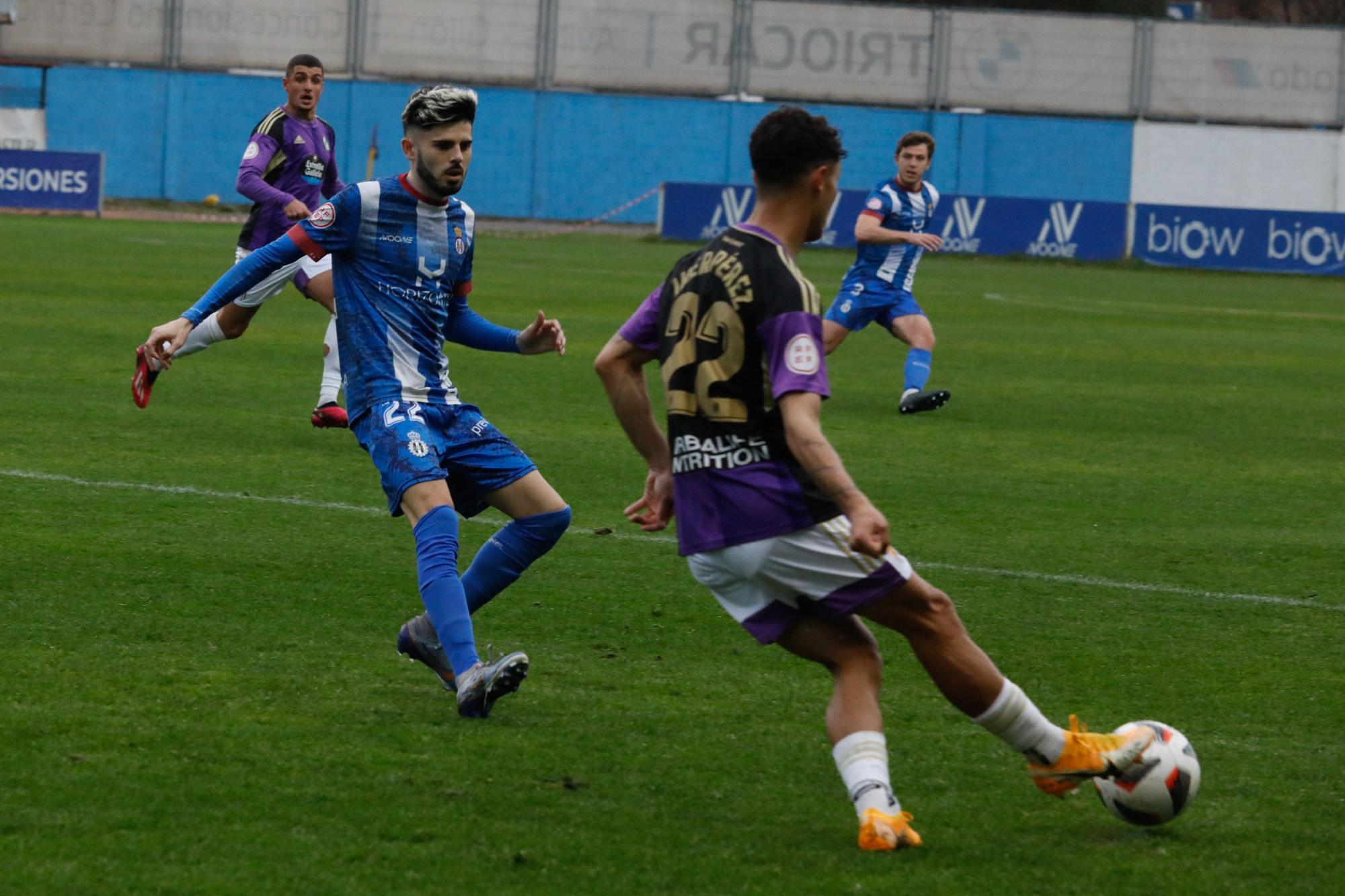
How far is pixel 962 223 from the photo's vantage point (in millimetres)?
36844

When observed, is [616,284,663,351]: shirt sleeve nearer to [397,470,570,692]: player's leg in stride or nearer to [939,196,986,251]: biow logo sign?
[397,470,570,692]: player's leg in stride

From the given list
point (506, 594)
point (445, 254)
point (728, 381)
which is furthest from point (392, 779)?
point (506, 594)

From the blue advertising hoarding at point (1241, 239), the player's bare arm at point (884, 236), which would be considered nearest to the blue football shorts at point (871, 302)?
the player's bare arm at point (884, 236)

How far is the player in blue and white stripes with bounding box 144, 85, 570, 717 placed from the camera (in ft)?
18.2

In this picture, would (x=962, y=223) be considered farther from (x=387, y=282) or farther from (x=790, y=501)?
(x=790, y=501)

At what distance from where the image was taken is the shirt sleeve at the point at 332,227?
5.69 m

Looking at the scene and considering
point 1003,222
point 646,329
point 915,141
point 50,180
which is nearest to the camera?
point 646,329

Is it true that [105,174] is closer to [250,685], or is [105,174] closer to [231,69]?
[231,69]

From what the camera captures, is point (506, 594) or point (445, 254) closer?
point (445, 254)

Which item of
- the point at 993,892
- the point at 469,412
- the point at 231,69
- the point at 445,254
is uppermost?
the point at 231,69

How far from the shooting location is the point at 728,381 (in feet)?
14.4

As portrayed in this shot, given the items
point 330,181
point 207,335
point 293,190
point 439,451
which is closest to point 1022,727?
point 439,451

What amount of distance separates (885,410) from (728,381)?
9277 millimetres

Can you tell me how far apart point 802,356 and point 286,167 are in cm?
759
